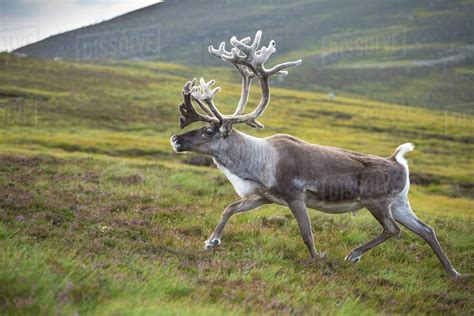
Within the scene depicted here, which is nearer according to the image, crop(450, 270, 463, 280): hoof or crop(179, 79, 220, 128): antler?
crop(450, 270, 463, 280): hoof

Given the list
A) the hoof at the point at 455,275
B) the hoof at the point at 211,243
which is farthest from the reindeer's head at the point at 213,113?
the hoof at the point at 455,275


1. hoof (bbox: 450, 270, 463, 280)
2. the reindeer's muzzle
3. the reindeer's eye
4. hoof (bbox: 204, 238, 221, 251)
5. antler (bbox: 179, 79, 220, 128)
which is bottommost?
hoof (bbox: 450, 270, 463, 280)

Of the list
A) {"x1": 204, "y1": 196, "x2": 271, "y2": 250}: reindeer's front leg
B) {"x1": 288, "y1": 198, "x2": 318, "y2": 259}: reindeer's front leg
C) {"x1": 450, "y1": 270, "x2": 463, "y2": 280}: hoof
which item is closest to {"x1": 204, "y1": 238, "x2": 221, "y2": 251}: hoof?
{"x1": 204, "y1": 196, "x2": 271, "y2": 250}: reindeer's front leg

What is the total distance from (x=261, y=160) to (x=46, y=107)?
3508 cm

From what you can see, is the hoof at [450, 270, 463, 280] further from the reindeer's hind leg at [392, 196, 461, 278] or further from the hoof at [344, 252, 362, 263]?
the hoof at [344, 252, 362, 263]

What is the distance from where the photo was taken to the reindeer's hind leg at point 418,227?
1005 cm

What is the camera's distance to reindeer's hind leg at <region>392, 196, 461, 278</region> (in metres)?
10.1

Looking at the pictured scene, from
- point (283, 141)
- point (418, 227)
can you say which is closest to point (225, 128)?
point (283, 141)

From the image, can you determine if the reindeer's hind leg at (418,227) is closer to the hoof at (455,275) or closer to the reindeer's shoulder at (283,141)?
the hoof at (455,275)

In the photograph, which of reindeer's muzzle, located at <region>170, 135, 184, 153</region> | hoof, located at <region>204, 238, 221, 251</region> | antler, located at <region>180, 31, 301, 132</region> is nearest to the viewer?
hoof, located at <region>204, 238, 221, 251</region>

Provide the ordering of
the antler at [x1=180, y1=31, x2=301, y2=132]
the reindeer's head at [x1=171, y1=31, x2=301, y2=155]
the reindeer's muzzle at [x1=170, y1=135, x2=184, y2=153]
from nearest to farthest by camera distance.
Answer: the reindeer's muzzle at [x1=170, y1=135, x2=184, y2=153], the reindeer's head at [x1=171, y1=31, x2=301, y2=155], the antler at [x1=180, y1=31, x2=301, y2=132]

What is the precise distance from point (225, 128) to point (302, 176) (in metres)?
1.74

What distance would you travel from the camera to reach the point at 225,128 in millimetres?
10250

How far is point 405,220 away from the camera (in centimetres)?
1041
